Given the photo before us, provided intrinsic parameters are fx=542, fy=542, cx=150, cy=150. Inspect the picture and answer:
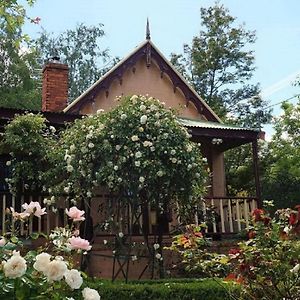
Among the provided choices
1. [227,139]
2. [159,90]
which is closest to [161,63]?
[159,90]

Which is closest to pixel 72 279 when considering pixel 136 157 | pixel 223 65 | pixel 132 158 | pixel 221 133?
pixel 136 157

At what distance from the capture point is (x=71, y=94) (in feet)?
111

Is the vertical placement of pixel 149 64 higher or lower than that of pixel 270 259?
higher

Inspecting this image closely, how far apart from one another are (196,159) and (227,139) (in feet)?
13.9

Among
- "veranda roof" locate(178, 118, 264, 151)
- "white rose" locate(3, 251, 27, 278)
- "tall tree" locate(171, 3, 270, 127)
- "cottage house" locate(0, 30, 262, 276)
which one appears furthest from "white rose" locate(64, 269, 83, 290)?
"tall tree" locate(171, 3, 270, 127)

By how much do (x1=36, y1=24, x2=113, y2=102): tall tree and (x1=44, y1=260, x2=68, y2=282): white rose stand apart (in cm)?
3114

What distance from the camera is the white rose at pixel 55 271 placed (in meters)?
2.89

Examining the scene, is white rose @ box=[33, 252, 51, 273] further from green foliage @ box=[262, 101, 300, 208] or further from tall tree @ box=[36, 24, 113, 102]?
tall tree @ box=[36, 24, 113, 102]

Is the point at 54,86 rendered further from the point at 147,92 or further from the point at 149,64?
the point at 149,64

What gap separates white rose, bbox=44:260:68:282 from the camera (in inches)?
114

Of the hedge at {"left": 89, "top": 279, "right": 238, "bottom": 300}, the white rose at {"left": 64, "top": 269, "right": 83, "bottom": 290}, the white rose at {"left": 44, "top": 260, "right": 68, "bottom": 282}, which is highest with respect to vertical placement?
the white rose at {"left": 44, "top": 260, "right": 68, "bottom": 282}

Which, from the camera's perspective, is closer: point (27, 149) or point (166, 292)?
point (166, 292)

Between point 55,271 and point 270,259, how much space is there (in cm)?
248

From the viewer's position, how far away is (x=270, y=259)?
4.79m
